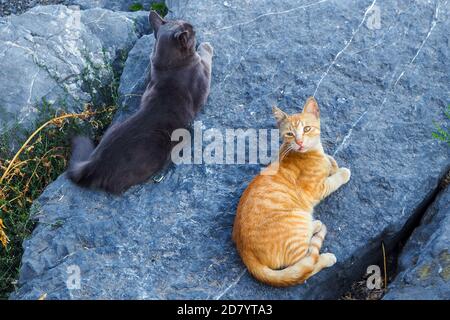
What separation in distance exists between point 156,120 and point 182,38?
890 millimetres

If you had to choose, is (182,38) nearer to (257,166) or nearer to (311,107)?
(257,166)

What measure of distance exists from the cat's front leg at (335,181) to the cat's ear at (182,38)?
A: 180 cm

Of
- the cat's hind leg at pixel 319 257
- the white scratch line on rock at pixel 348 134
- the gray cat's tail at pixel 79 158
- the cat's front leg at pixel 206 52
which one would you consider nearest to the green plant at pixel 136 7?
the cat's front leg at pixel 206 52

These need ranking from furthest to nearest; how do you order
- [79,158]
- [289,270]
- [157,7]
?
[157,7]
[79,158]
[289,270]

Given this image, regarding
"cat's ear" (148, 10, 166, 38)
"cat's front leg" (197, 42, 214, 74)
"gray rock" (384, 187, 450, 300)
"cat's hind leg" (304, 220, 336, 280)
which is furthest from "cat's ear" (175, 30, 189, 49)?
"gray rock" (384, 187, 450, 300)

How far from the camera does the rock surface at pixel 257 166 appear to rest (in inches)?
172

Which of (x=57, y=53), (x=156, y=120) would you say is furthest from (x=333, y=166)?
(x=57, y=53)

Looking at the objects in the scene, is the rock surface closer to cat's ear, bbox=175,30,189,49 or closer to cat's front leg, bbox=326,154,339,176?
cat's front leg, bbox=326,154,339,176

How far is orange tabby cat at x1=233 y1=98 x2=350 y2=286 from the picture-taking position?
4.12 metres

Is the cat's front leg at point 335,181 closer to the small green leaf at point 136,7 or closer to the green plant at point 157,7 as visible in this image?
the green plant at point 157,7

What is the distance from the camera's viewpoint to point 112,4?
7.35m

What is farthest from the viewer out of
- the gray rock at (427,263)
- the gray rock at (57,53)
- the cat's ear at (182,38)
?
the gray rock at (57,53)

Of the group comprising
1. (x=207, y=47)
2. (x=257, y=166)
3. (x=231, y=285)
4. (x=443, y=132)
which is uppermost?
(x=207, y=47)

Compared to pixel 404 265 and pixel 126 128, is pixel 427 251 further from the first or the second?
pixel 126 128
